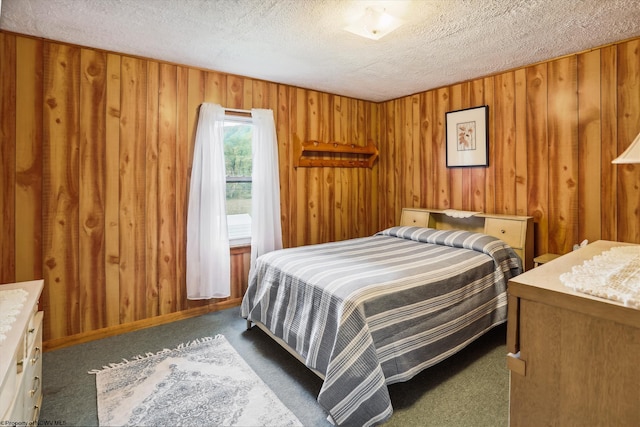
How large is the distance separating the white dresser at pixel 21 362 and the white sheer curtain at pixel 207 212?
51.0 inches

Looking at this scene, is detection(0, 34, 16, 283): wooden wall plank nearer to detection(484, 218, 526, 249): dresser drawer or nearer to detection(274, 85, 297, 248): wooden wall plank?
detection(274, 85, 297, 248): wooden wall plank

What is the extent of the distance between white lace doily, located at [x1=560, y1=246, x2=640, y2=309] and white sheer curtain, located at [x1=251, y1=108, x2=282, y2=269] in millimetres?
2649

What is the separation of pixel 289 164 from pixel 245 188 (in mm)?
549

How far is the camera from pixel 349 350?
67.2 inches

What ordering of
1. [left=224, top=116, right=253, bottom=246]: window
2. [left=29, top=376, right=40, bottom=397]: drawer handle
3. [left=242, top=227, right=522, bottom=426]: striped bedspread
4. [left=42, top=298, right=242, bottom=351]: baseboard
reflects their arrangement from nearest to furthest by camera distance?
[left=29, top=376, right=40, bottom=397]: drawer handle, [left=242, top=227, right=522, bottom=426]: striped bedspread, [left=42, top=298, right=242, bottom=351]: baseboard, [left=224, top=116, right=253, bottom=246]: window

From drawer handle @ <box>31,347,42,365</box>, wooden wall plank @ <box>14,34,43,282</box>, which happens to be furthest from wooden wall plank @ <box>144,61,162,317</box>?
drawer handle @ <box>31,347,42,365</box>

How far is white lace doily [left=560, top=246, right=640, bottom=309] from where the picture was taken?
824 millimetres

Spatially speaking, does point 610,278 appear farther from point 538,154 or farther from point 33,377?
point 538,154

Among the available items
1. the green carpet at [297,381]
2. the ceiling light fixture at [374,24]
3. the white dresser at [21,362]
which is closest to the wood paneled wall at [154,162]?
the green carpet at [297,381]

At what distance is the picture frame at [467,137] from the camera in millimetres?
3393

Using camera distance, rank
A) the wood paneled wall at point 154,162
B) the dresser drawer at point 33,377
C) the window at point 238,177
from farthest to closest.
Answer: the window at point 238,177, the wood paneled wall at point 154,162, the dresser drawer at point 33,377

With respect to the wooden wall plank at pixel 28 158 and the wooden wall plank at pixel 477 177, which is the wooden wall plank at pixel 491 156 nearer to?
the wooden wall plank at pixel 477 177

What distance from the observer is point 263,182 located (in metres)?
3.36

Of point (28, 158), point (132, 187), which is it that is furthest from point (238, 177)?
point (28, 158)
